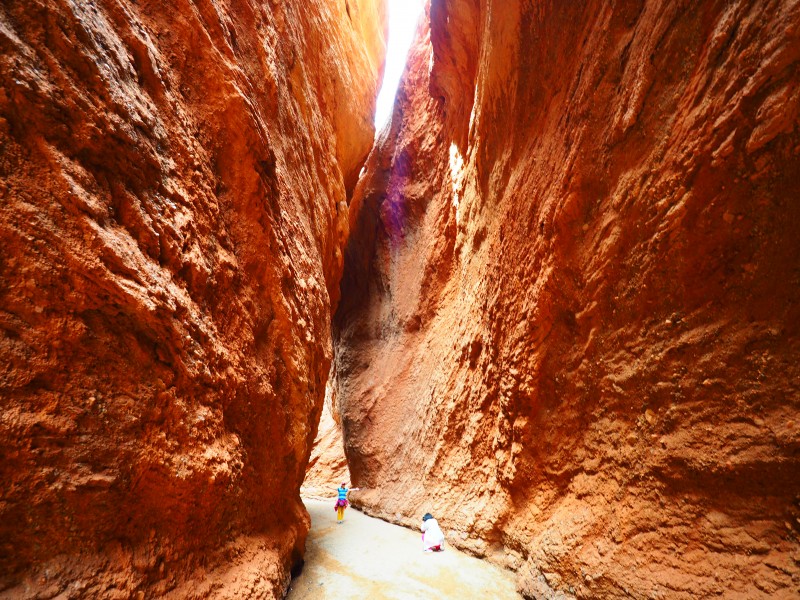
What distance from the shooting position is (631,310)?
300 centimetres

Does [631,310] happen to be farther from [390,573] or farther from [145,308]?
[390,573]

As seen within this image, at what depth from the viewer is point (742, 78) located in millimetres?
2180

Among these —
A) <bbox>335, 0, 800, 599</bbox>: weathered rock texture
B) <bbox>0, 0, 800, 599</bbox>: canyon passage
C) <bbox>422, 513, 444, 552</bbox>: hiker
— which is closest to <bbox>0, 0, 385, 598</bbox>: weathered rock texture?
<bbox>0, 0, 800, 599</bbox>: canyon passage

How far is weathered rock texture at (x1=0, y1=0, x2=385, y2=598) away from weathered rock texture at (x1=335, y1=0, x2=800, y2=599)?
8.54 ft

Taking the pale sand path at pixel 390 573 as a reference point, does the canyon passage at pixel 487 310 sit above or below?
above

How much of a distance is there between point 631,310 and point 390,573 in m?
3.78

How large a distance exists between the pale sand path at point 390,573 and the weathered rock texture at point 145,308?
503 millimetres

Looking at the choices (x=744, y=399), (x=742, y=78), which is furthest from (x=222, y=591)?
(x=742, y=78)

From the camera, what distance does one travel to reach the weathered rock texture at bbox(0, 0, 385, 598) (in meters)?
1.69

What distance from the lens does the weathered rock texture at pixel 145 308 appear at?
169 cm

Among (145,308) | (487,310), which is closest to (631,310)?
(487,310)

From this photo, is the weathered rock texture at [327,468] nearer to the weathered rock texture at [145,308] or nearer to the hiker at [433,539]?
the hiker at [433,539]

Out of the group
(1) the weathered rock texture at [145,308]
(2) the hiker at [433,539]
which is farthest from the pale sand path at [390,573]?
(1) the weathered rock texture at [145,308]

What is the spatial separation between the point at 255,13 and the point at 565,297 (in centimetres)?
466
